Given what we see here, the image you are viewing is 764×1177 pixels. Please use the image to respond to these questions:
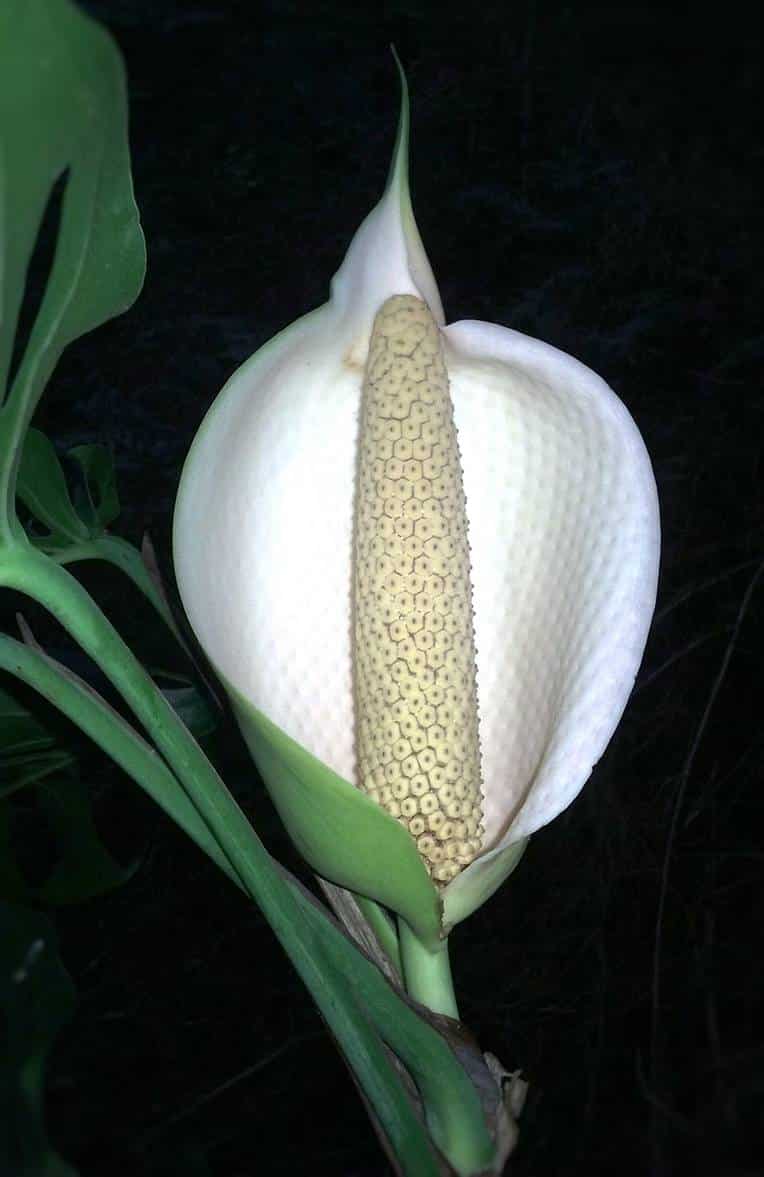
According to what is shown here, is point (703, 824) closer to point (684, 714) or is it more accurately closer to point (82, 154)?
point (684, 714)

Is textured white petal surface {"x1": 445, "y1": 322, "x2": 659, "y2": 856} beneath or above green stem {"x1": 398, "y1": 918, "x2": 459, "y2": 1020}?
above

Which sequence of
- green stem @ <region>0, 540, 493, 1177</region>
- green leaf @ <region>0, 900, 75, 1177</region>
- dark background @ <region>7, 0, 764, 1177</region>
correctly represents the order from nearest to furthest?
green leaf @ <region>0, 900, 75, 1177</region> < green stem @ <region>0, 540, 493, 1177</region> < dark background @ <region>7, 0, 764, 1177</region>

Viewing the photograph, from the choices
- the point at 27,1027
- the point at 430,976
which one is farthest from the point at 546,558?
the point at 27,1027

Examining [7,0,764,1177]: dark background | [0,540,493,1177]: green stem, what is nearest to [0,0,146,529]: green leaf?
[0,540,493,1177]: green stem

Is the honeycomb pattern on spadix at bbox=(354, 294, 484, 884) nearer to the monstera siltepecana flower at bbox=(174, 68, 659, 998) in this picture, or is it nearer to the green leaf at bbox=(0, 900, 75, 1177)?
the monstera siltepecana flower at bbox=(174, 68, 659, 998)

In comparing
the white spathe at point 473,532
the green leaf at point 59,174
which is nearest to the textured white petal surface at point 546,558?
the white spathe at point 473,532

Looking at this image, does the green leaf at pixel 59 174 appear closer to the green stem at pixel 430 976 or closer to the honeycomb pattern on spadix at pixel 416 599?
the honeycomb pattern on spadix at pixel 416 599

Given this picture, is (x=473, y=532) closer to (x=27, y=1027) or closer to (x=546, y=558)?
(x=546, y=558)
